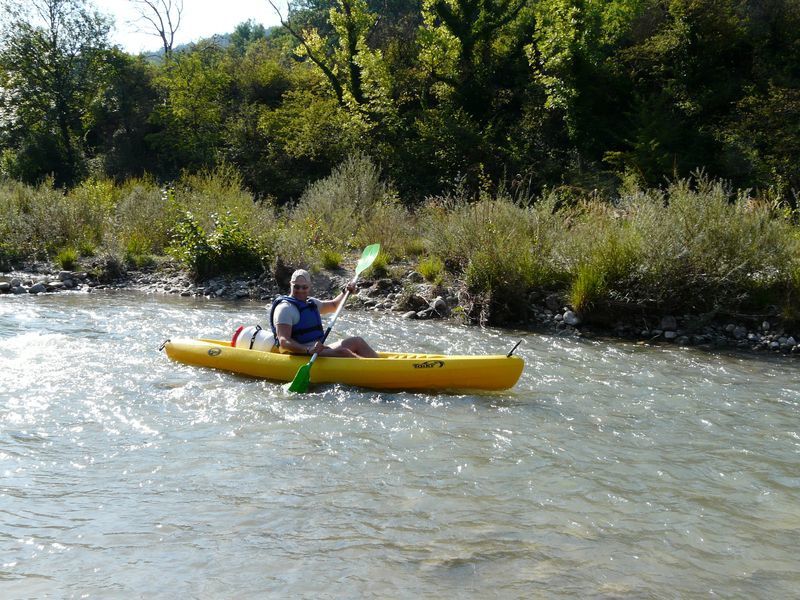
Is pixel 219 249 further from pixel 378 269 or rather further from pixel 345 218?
pixel 378 269

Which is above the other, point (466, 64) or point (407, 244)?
point (466, 64)

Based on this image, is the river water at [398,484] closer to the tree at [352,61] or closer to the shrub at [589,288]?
the shrub at [589,288]

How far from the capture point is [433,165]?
1688 cm

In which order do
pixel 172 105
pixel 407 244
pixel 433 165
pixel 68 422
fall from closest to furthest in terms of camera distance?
pixel 68 422, pixel 407 244, pixel 433 165, pixel 172 105

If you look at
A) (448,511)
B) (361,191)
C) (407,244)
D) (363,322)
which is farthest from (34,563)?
(361,191)

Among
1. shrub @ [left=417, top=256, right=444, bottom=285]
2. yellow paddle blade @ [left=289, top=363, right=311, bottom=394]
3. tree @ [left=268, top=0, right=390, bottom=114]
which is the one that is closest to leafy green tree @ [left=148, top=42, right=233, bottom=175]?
tree @ [left=268, top=0, right=390, bottom=114]

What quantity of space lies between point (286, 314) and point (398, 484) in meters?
2.46

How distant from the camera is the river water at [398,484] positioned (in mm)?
3135

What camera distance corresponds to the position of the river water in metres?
3.13

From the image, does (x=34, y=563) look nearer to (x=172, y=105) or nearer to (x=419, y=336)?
(x=419, y=336)

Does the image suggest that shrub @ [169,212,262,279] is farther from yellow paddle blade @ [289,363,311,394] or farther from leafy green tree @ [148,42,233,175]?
leafy green tree @ [148,42,233,175]

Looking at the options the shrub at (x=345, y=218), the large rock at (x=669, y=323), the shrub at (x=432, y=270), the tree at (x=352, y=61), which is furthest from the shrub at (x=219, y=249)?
the tree at (x=352, y=61)

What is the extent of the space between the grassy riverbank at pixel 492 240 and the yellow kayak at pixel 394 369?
2.79 meters

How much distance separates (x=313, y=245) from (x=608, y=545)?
843cm
